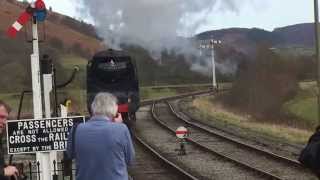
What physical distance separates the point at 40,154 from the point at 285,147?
1413 centimetres

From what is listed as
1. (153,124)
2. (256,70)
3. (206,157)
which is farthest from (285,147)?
(256,70)

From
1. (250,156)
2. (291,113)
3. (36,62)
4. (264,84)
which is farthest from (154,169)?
(264,84)

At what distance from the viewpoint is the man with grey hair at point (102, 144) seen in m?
5.54

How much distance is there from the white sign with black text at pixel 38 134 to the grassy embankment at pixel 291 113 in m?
16.3

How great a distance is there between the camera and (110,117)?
559 cm

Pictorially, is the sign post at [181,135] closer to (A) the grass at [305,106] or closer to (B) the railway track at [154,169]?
(B) the railway track at [154,169]

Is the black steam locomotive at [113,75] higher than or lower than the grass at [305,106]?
higher


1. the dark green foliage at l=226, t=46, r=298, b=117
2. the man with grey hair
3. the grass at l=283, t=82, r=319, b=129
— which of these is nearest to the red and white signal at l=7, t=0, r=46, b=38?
the man with grey hair

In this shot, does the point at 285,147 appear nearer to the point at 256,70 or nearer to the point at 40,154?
the point at 40,154

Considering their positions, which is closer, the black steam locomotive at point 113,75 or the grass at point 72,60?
the black steam locomotive at point 113,75

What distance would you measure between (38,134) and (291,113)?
36398mm

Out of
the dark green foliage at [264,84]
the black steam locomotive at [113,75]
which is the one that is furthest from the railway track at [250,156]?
the dark green foliage at [264,84]

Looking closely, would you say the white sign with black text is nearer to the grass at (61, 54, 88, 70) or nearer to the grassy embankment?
the grassy embankment

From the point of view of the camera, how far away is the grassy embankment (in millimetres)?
27263
